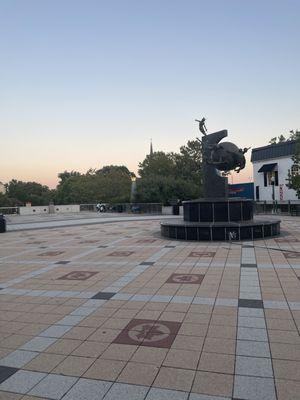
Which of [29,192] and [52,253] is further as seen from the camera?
[29,192]

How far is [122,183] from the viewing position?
2431 inches

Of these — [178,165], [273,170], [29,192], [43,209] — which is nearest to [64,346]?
[273,170]

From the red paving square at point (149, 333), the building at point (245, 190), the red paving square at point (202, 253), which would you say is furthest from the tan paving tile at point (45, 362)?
the building at point (245, 190)

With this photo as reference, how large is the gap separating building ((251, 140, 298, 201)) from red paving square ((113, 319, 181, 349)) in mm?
37507

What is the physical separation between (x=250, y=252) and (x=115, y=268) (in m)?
4.30

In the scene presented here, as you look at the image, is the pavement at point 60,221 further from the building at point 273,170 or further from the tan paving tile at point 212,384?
the tan paving tile at point 212,384

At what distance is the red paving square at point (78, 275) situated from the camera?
28.9 feet

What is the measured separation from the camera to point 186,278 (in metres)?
8.39

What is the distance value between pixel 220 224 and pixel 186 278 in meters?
6.53

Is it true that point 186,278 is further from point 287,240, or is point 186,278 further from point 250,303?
point 287,240

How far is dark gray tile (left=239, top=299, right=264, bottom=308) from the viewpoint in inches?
Result: 244

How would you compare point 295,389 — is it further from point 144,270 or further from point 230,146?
point 230,146

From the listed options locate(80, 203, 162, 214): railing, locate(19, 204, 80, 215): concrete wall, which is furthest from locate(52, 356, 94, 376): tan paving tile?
locate(19, 204, 80, 215): concrete wall

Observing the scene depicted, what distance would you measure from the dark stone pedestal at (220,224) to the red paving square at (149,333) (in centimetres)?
914
